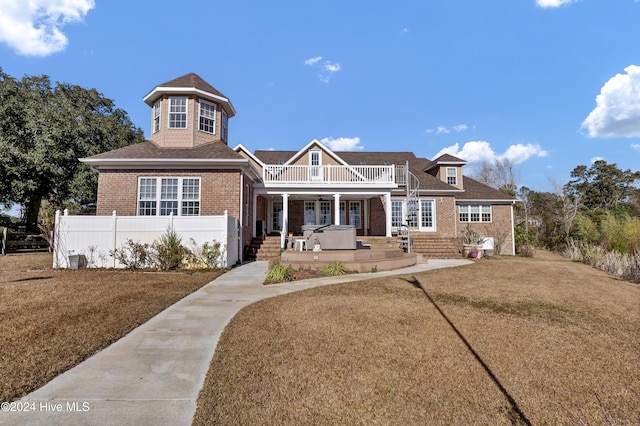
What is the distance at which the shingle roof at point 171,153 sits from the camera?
44.3 feet

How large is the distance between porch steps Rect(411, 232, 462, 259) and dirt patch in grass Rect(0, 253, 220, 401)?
1119 centimetres

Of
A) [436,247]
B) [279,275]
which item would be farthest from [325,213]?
[279,275]

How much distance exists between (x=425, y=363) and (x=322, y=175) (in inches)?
563

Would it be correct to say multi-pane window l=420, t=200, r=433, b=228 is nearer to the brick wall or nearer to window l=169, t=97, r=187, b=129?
the brick wall

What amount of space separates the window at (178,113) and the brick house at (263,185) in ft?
0.15

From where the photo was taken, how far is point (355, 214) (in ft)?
70.1

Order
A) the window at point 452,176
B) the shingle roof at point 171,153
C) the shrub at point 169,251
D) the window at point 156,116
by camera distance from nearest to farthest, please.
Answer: the shrub at point 169,251 < the shingle roof at point 171,153 < the window at point 156,116 < the window at point 452,176

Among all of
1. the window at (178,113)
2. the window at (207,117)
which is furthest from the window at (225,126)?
the window at (178,113)

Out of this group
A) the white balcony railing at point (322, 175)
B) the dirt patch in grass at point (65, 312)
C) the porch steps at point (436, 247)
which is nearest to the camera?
the dirt patch in grass at point (65, 312)

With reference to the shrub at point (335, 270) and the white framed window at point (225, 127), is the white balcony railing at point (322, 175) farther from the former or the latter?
the shrub at point (335, 270)

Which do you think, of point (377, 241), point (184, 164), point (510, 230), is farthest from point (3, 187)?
point (510, 230)

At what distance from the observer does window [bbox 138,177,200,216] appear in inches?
541

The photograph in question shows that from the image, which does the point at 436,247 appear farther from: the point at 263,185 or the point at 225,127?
the point at 225,127

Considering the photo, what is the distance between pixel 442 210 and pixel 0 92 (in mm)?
30073
